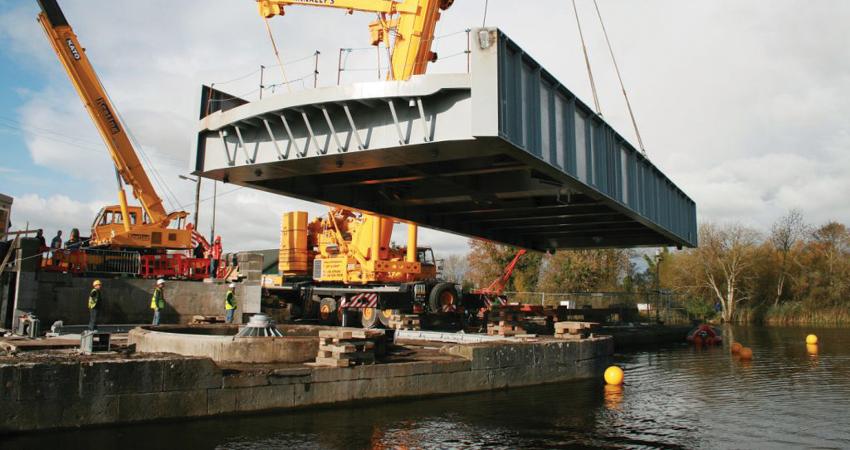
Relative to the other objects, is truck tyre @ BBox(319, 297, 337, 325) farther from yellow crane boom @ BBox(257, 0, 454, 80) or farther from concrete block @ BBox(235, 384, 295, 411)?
concrete block @ BBox(235, 384, 295, 411)

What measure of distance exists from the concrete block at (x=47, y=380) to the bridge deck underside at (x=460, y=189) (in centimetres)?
671

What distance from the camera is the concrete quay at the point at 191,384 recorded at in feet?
28.9

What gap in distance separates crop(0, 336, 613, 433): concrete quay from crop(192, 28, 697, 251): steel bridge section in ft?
14.7

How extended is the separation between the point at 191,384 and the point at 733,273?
49.1 meters

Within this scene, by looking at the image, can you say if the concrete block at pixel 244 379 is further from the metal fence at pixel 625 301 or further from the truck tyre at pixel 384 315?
the metal fence at pixel 625 301

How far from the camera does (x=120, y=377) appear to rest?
30.6 ft

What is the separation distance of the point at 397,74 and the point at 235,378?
12.6 metres

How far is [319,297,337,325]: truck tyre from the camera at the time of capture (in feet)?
84.7

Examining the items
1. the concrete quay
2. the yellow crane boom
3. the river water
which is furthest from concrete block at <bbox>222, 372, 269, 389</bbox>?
the yellow crane boom

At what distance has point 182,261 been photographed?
24844 millimetres

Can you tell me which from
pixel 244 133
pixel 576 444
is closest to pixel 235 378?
pixel 576 444

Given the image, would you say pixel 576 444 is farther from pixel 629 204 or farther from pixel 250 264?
pixel 250 264

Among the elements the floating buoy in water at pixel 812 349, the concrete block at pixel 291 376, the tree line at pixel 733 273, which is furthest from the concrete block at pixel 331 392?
the tree line at pixel 733 273

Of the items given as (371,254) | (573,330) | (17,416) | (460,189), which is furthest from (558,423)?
(371,254)
